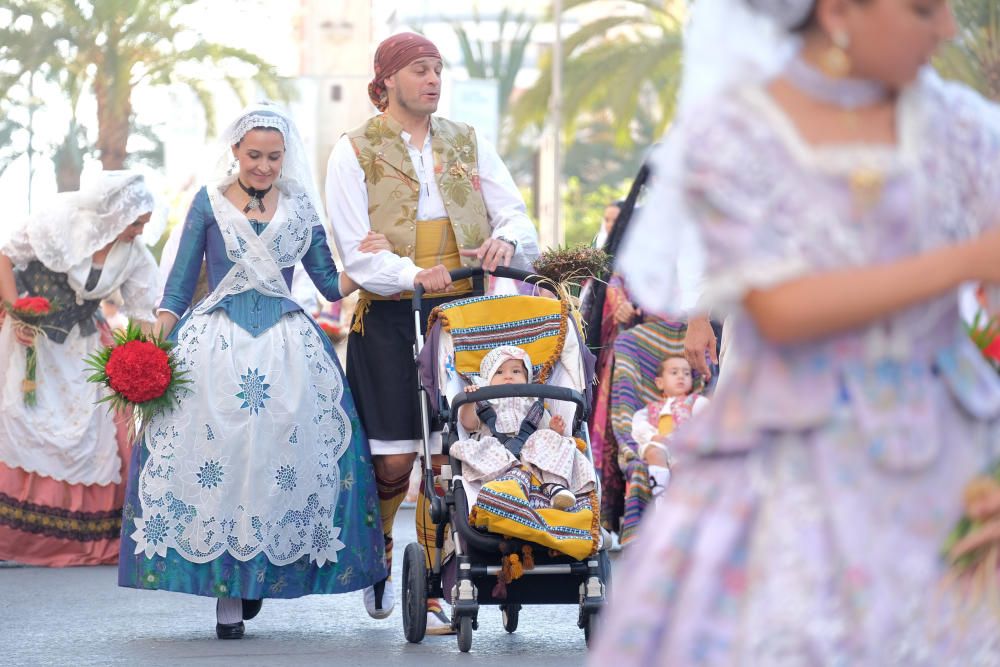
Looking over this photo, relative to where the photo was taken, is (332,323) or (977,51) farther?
(977,51)

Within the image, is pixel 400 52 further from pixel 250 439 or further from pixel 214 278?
pixel 250 439

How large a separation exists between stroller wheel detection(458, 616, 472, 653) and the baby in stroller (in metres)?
0.53

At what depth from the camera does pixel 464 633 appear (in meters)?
6.58

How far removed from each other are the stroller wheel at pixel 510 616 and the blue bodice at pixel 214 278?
4.93 ft

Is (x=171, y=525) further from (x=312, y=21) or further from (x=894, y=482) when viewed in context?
(x=312, y=21)

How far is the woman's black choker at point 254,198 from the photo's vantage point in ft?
24.4

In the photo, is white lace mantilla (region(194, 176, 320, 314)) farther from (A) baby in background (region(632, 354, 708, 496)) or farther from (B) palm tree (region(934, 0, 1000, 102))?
(B) palm tree (region(934, 0, 1000, 102))

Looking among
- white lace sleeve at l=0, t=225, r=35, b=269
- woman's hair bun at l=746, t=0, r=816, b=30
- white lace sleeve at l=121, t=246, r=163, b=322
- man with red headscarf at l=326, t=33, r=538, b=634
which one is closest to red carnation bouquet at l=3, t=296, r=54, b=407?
white lace sleeve at l=0, t=225, r=35, b=269

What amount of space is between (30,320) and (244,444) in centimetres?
381

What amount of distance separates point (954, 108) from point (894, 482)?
0.61 m

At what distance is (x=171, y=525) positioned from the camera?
715cm

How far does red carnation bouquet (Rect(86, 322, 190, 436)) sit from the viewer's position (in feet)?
23.1

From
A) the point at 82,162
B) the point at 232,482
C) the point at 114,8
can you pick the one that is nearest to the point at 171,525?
the point at 232,482

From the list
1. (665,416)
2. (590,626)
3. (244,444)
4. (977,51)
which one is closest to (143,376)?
(244,444)
